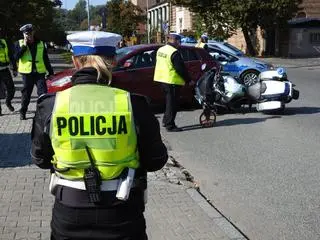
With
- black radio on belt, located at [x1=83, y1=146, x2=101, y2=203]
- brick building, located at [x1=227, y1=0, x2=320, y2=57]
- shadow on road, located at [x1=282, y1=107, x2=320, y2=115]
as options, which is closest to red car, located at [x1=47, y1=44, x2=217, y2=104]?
shadow on road, located at [x1=282, y1=107, x2=320, y2=115]

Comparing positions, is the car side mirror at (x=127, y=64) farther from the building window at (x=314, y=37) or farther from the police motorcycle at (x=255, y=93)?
the building window at (x=314, y=37)

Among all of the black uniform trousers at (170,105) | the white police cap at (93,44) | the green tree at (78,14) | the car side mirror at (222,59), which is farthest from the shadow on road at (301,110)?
the green tree at (78,14)

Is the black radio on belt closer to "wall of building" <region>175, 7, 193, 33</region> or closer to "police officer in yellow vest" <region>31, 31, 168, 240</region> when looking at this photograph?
"police officer in yellow vest" <region>31, 31, 168, 240</region>

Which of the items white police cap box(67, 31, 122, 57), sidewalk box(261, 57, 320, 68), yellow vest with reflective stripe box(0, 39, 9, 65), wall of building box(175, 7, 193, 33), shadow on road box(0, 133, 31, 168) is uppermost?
wall of building box(175, 7, 193, 33)

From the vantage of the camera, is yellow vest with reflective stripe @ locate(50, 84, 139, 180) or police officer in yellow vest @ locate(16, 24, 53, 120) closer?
yellow vest with reflective stripe @ locate(50, 84, 139, 180)

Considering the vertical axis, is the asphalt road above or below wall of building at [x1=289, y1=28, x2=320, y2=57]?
below

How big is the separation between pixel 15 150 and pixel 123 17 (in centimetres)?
5565

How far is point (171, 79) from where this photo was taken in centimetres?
1059

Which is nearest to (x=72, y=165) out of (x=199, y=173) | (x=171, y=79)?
(x=199, y=173)

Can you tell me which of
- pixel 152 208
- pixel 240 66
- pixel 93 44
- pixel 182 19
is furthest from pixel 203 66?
pixel 182 19

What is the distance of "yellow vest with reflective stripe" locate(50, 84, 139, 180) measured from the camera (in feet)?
8.29

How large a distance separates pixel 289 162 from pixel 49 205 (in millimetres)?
3750

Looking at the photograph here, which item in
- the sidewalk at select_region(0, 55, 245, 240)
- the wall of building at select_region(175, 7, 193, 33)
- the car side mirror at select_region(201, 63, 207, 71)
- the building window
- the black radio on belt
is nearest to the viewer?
the black radio on belt

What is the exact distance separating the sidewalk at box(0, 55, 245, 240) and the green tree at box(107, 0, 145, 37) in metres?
55.0
